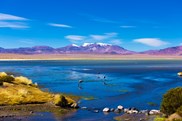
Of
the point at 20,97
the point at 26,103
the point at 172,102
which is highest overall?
the point at 172,102

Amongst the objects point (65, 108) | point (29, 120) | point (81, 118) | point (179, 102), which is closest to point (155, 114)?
point (179, 102)

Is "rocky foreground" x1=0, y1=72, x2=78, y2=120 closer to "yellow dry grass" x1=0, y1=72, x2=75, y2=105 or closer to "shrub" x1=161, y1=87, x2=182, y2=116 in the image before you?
"yellow dry grass" x1=0, y1=72, x2=75, y2=105

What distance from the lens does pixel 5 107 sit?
154ft

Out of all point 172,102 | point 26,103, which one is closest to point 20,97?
point 26,103

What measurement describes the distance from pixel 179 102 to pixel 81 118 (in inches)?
448

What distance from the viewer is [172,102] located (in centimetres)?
3825

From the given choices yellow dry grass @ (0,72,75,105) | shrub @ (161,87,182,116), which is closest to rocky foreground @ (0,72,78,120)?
yellow dry grass @ (0,72,75,105)

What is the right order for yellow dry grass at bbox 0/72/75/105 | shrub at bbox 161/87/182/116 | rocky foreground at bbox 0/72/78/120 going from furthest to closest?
yellow dry grass at bbox 0/72/75/105
rocky foreground at bbox 0/72/78/120
shrub at bbox 161/87/182/116

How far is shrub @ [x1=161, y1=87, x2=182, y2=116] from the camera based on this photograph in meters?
38.1

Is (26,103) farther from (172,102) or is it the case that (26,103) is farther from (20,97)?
(172,102)

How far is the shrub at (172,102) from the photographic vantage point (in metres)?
38.1

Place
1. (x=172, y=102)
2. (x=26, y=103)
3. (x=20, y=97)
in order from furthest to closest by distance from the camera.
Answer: (x=20, y=97)
(x=26, y=103)
(x=172, y=102)

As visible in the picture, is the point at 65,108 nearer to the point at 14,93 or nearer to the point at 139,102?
the point at 14,93

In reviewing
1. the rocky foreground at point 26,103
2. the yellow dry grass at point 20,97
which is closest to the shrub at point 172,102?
the rocky foreground at point 26,103
